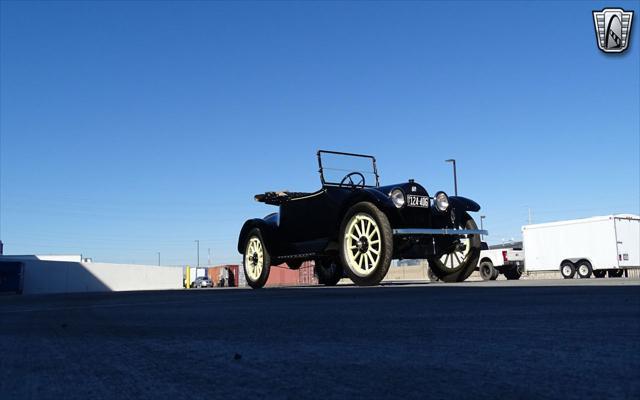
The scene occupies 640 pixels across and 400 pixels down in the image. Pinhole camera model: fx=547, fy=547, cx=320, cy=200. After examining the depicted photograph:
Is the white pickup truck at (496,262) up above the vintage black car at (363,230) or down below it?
below

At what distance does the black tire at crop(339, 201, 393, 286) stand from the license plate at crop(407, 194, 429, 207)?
1.95ft

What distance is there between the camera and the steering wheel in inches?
392

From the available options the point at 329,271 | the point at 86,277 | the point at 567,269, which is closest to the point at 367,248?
the point at 329,271

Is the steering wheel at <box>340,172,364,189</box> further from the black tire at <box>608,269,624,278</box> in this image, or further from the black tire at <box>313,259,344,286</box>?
the black tire at <box>608,269,624,278</box>

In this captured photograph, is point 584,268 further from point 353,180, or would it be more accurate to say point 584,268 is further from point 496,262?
point 353,180

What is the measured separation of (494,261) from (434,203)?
15055 mm

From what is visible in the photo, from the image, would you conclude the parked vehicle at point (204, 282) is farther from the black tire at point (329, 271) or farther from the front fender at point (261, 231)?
the front fender at point (261, 231)

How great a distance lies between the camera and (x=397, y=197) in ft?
25.0

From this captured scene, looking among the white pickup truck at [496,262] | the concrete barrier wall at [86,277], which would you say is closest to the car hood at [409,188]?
the white pickup truck at [496,262]

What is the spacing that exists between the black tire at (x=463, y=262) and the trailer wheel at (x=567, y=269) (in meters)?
14.8

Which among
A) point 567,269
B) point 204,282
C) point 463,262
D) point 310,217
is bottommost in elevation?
point 204,282

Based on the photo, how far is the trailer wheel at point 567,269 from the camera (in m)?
22.0

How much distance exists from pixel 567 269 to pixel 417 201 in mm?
16953

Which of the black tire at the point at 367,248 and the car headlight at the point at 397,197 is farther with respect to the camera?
the car headlight at the point at 397,197
